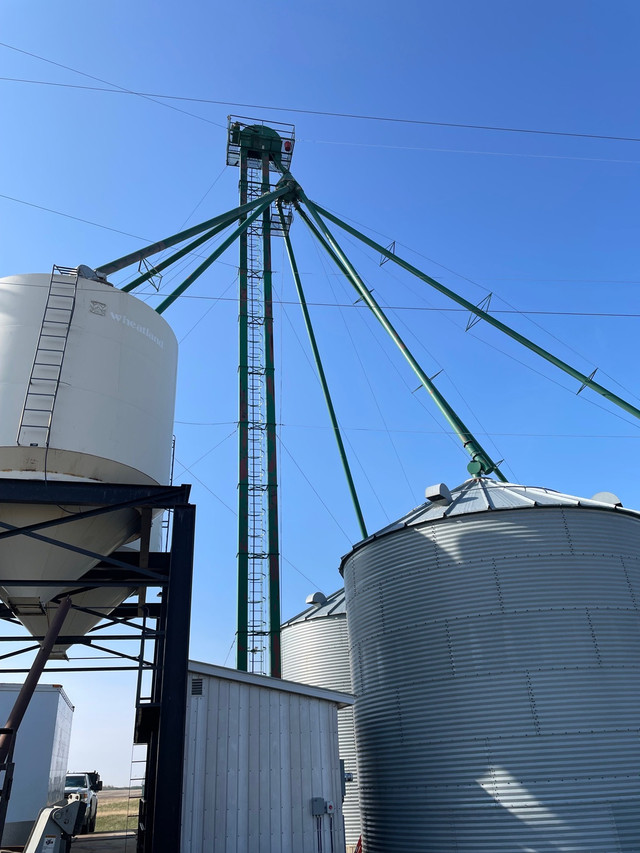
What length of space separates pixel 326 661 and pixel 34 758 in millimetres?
8757

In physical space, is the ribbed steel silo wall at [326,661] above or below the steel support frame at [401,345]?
below

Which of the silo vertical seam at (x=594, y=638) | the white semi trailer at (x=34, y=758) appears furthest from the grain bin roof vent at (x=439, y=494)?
the white semi trailer at (x=34, y=758)

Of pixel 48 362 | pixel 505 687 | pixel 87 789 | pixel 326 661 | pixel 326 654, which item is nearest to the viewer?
pixel 48 362

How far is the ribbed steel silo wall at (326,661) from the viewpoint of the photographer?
1955 cm

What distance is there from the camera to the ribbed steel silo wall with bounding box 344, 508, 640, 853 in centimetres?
1088

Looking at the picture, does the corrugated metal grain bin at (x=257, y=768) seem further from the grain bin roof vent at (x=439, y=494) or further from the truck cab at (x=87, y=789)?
the truck cab at (x=87, y=789)

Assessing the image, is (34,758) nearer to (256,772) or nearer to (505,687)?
(256,772)

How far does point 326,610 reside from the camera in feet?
72.8

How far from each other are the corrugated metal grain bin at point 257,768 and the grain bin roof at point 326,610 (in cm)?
834

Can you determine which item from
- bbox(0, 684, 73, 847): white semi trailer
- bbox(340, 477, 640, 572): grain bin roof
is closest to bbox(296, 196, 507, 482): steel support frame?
bbox(340, 477, 640, 572): grain bin roof

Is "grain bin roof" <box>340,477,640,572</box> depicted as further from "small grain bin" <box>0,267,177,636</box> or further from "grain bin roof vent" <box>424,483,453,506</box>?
"small grain bin" <box>0,267,177,636</box>

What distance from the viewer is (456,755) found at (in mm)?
11773

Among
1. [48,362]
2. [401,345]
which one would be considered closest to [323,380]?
[401,345]

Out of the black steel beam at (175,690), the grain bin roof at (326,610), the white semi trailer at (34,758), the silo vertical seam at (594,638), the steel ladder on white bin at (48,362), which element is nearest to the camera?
the black steel beam at (175,690)
